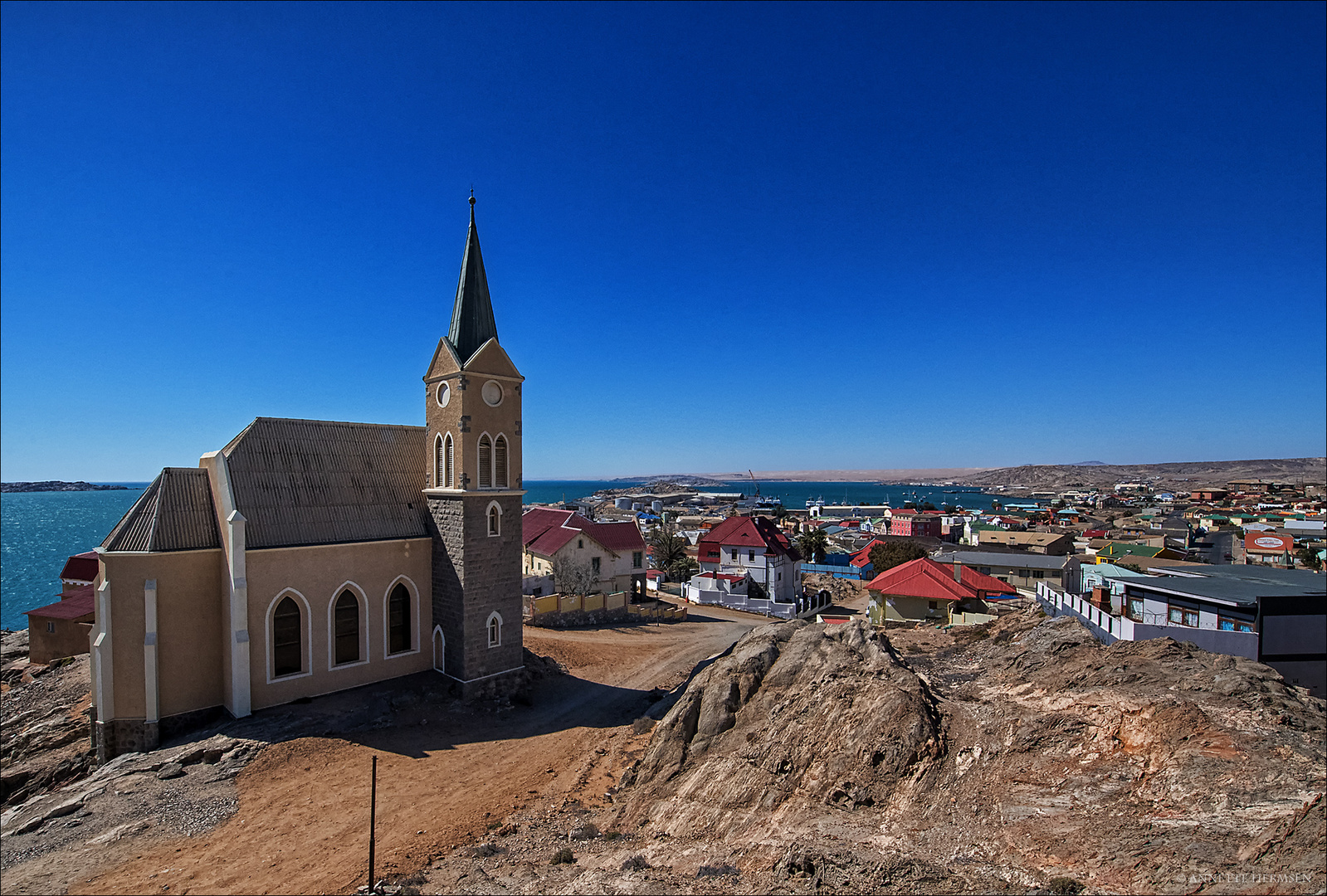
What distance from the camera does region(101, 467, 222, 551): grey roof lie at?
20.5 meters

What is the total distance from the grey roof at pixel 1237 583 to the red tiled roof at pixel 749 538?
29112 millimetres

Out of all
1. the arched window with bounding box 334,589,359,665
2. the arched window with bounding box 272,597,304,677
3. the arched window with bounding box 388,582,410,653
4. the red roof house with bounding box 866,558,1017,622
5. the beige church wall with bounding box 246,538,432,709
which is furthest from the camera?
the red roof house with bounding box 866,558,1017,622

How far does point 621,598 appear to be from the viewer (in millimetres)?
39594

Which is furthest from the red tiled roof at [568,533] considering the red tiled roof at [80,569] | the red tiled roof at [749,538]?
the red tiled roof at [80,569]

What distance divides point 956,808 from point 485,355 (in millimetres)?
21341

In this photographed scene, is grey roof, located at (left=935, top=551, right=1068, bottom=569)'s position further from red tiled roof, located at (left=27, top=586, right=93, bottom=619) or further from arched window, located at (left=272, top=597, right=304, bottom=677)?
red tiled roof, located at (left=27, top=586, right=93, bottom=619)

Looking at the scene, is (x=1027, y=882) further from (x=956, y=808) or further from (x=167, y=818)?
(x=167, y=818)

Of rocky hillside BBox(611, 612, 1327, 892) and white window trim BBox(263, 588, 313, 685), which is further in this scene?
white window trim BBox(263, 588, 313, 685)

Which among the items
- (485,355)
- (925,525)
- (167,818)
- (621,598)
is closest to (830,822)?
(167,818)

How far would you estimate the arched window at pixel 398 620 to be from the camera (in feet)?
79.9

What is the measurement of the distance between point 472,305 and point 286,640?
580 inches

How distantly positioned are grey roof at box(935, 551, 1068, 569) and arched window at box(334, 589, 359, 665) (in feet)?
139

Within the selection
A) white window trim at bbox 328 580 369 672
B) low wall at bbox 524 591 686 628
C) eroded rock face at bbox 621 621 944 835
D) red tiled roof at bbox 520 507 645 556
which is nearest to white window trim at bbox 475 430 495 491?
white window trim at bbox 328 580 369 672

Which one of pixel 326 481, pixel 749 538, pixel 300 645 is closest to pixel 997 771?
pixel 300 645
